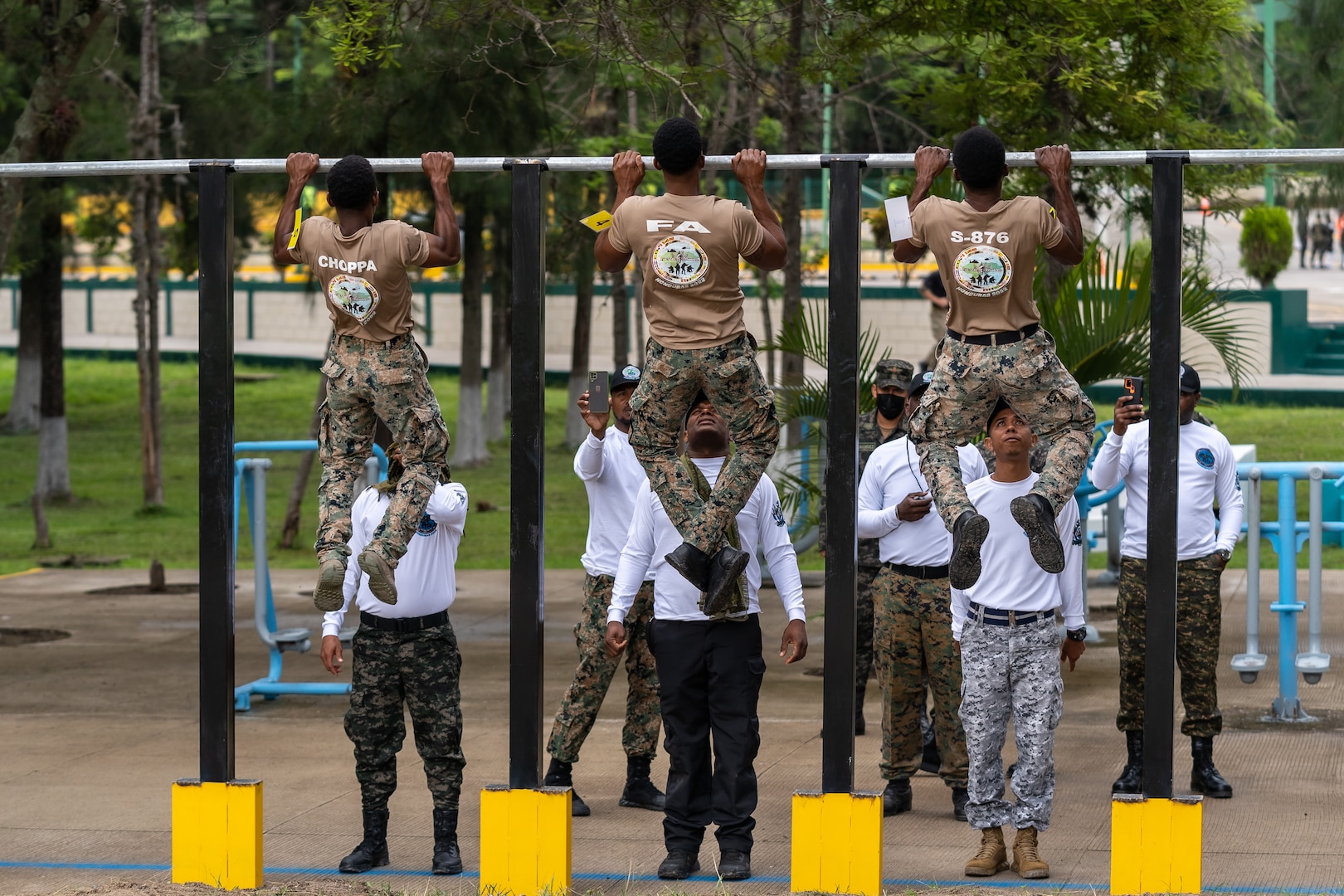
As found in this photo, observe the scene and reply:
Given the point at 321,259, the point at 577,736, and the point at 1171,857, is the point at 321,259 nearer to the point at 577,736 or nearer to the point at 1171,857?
the point at 577,736

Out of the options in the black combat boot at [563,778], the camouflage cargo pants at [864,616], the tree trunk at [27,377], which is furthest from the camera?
the tree trunk at [27,377]

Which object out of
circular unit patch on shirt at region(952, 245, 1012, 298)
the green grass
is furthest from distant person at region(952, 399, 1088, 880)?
the green grass

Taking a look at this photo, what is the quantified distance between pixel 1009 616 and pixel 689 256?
5.80 feet

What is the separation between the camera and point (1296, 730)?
8.65m

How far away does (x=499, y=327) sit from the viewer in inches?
888

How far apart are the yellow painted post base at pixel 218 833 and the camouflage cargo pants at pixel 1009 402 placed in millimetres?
2748

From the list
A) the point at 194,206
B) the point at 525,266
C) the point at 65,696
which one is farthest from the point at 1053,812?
the point at 194,206

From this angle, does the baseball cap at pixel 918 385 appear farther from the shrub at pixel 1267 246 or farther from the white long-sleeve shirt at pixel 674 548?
the shrub at pixel 1267 246

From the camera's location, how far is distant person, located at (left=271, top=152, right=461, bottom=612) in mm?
5785

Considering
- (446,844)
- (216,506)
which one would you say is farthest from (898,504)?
(216,506)

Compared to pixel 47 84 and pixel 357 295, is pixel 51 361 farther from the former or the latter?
pixel 357 295

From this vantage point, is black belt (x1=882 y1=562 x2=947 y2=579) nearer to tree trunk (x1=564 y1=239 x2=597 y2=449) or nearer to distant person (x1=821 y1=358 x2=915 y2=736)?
distant person (x1=821 y1=358 x2=915 y2=736)

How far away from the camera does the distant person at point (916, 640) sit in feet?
22.6

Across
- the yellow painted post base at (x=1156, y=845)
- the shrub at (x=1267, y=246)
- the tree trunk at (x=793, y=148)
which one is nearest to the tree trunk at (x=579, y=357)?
the tree trunk at (x=793, y=148)
